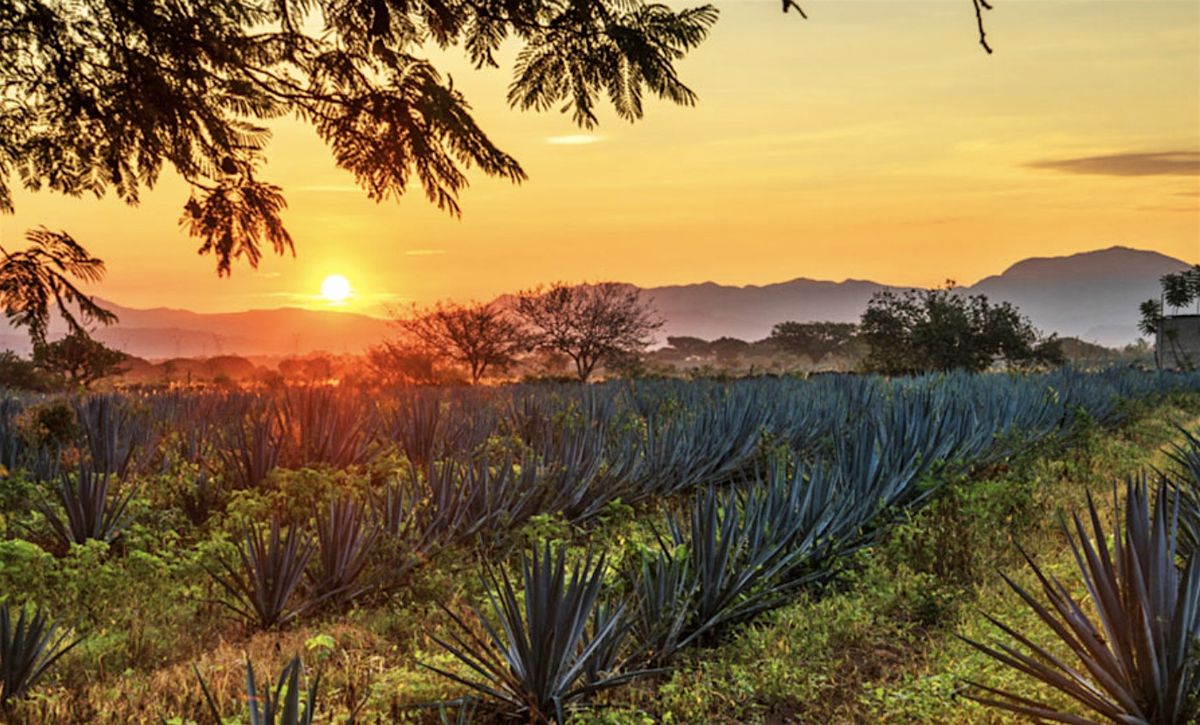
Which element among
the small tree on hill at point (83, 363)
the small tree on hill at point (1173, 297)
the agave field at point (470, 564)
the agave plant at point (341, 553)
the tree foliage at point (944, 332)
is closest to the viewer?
the agave field at point (470, 564)

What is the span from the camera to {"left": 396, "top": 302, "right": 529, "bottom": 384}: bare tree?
39938 millimetres

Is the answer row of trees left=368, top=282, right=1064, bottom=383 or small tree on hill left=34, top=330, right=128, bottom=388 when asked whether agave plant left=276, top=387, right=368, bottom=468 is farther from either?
row of trees left=368, top=282, right=1064, bottom=383

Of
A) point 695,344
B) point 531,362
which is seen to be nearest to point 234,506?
point 531,362

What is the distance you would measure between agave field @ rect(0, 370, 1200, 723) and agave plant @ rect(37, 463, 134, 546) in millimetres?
26

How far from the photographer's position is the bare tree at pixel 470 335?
39.9 metres

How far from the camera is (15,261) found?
20.3 feet

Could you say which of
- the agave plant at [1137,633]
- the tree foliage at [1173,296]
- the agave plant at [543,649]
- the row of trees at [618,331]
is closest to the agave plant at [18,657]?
the agave plant at [543,649]

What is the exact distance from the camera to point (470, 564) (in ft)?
21.4

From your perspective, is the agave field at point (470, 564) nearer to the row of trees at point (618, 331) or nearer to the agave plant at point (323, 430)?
the agave plant at point (323, 430)

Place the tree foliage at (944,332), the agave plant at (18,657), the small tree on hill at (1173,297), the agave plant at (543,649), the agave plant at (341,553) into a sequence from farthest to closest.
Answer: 1. the small tree on hill at (1173,297)
2. the tree foliage at (944,332)
3. the agave plant at (341,553)
4. the agave plant at (18,657)
5. the agave plant at (543,649)

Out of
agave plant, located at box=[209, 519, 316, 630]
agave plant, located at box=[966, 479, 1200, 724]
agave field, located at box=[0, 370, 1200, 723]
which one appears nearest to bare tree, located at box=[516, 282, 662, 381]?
agave field, located at box=[0, 370, 1200, 723]

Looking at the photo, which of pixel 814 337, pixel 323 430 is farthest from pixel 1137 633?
pixel 814 337

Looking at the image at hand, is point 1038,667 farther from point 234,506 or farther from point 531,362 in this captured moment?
point 531,362

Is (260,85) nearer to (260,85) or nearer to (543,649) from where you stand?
(260,85)
